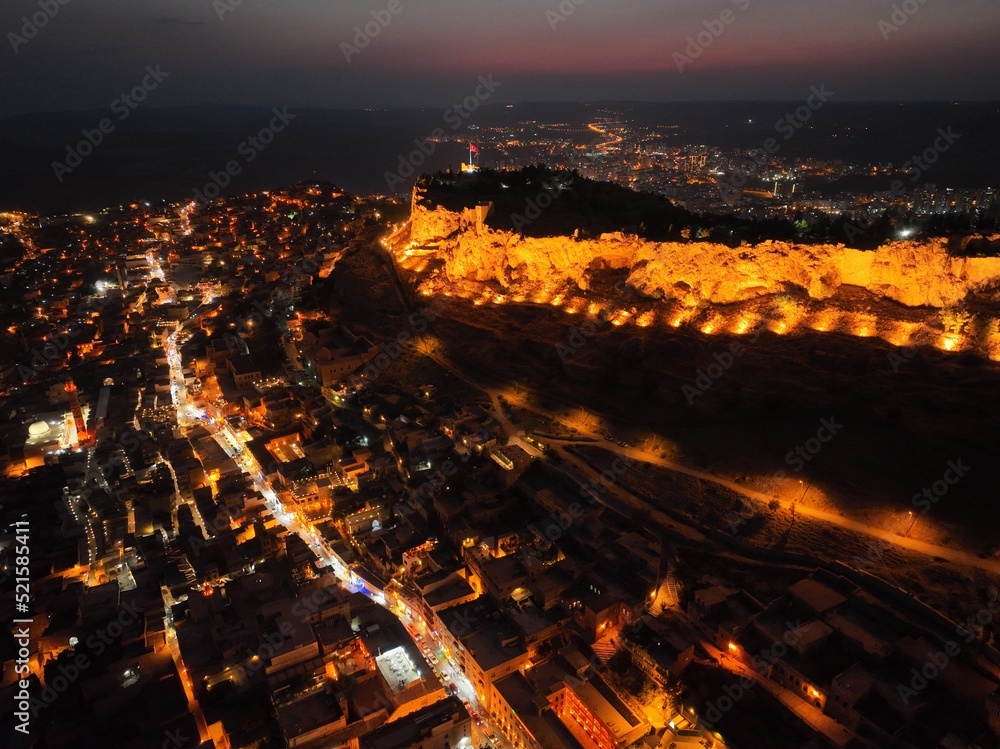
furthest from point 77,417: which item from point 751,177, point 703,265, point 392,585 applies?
point 751,177

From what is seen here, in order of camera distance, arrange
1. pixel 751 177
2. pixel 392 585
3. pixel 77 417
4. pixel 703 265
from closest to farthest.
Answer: pixel 392 585
pixel 703 265
pixel 77 417
pixel 751 177

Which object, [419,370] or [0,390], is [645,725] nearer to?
[419,370]

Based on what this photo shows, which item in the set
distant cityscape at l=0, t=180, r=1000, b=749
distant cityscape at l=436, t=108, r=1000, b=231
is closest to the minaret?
distant cityscape at l=0, t=180, r=1000, b=749

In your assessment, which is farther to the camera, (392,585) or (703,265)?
(703,265)

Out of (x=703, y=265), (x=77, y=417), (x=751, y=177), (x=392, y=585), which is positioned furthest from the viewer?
(x=751, y=177)

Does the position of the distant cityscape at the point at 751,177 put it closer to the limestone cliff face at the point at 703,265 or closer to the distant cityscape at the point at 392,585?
the limestone cliff face at the point at 703,265

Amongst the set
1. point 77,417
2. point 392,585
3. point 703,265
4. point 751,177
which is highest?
point 751,177

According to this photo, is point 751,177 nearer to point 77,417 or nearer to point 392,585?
point 392,585
